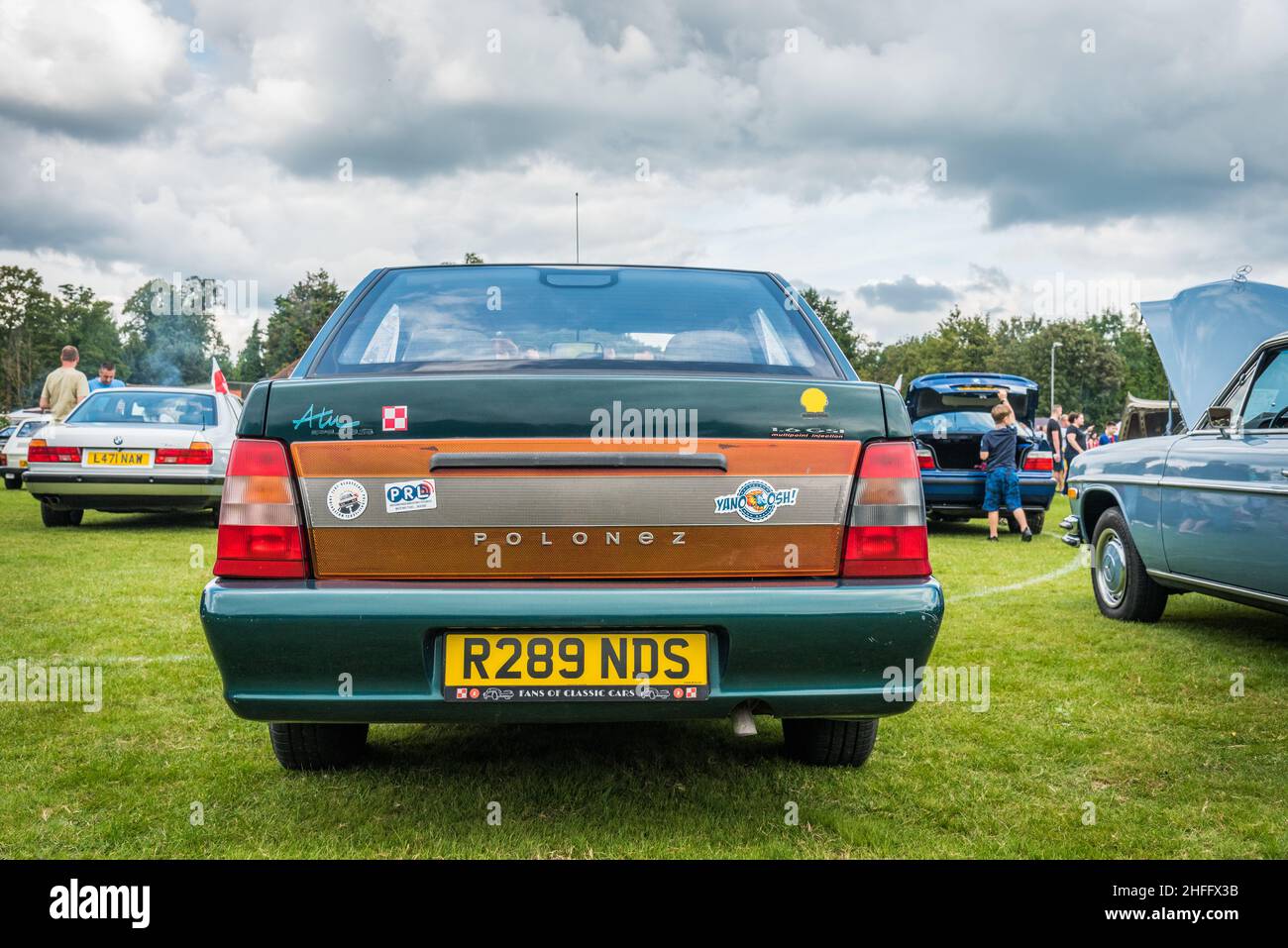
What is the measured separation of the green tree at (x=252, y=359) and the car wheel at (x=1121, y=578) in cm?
9113

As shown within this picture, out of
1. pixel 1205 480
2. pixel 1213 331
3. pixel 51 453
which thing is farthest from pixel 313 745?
pixel 51 453

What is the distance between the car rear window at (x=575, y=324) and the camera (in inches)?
124

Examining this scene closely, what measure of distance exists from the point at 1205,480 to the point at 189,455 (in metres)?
8.92

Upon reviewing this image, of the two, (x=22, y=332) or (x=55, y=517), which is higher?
(x=22, y=332)

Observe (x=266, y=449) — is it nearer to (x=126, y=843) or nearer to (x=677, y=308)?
(x=126, y=843)

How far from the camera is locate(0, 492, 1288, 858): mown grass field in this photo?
9.51 feet

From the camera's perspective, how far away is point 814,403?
109 inches

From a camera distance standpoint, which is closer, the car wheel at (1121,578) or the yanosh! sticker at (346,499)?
the yanosh! sticker at (346,499)

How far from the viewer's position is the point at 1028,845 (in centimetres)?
289

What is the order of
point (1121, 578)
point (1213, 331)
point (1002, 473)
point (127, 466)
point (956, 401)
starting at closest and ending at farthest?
point (1121, 578), point (1213, 331), point (127, 466), point (1002, 473), point (956, 401)

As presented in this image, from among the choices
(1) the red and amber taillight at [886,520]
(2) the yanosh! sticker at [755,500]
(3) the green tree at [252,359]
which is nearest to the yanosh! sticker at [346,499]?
(2) the yanosh! sticker at [755,500]

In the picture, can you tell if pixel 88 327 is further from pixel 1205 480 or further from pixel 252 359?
pixel 1205 480

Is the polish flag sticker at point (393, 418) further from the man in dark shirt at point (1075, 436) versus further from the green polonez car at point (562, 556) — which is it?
the man in dark shirt at point (1075, 436)

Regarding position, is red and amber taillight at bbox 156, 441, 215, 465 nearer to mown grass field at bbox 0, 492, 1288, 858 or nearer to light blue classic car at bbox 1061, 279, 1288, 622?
mown grass field at bbox 0, 492, 1288, 858
